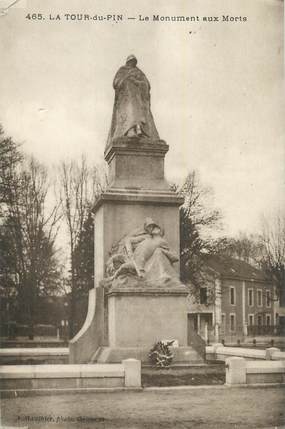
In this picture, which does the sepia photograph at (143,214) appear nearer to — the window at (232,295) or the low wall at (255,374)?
the low wall at (255,374)

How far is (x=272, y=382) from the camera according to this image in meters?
12.1

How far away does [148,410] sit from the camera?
9930mm

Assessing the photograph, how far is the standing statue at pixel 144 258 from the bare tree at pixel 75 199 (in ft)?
57.3

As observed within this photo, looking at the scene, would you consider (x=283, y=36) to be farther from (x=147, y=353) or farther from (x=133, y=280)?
(x=147, y=353)

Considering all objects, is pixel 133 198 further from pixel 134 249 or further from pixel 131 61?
pixel 131 61

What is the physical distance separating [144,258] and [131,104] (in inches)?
148

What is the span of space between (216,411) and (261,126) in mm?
5551

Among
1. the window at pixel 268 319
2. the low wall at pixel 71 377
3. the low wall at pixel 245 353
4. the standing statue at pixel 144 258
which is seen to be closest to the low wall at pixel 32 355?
the low wall at pixel 245 353

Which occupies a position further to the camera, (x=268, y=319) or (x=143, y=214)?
(x=268, y=319)

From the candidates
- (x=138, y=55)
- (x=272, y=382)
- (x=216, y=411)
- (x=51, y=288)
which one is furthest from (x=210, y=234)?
(x=216, y=411)

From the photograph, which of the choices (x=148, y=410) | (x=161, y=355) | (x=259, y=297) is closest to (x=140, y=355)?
(x=161, y=355)

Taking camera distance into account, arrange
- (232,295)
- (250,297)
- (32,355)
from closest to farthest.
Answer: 1. (32,355)
2. (232,295)
3. (250,297)

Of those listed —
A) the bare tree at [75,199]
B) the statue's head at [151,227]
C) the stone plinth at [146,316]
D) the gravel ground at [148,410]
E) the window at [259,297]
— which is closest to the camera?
the gravel ground at [148,410]

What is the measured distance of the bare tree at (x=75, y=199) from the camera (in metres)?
31.3
